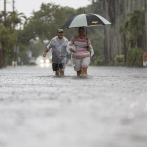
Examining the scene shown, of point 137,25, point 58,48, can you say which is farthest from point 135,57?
point 58,48

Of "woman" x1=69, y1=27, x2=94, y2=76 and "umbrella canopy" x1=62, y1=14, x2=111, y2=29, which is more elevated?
"umbrella canopy" x1=62, y1=14, x2=111, y2=29

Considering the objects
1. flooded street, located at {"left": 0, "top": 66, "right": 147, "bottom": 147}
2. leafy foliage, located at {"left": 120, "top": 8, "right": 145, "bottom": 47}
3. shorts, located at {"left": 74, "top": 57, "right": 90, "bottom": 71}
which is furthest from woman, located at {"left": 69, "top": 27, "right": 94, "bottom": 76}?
leafy foliage, located at {"left": 120, "top": 8, "right": 145, "bottom": 47}

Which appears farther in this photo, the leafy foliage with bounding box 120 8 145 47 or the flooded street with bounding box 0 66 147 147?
the leafy foliage with bounding box 120 8 145 47

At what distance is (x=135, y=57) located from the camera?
36.4 meters

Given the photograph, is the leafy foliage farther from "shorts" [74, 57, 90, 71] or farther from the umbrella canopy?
"shorts" [74, 57, 90, 71]

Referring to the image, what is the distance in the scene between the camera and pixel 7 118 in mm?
4789

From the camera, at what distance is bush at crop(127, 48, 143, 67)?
117 feet

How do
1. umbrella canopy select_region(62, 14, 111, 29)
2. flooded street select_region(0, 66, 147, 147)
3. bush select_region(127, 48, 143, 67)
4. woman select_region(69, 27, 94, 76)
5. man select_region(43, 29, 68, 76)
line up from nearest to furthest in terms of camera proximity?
flooded street select_region(0, 66, 147, 147) < woman select_region(69, 27, 94, 76) < umbrella canopy select_region(62, 14, 111, 29) < man select_region(43, 29, 68, 76) < bush select_region(127, 48, 143, 67)

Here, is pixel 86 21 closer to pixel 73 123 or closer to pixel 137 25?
pixel 73 123

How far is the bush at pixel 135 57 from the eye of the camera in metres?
35.6

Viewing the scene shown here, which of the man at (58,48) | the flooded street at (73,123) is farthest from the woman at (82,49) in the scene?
the flooded street at (73,123)

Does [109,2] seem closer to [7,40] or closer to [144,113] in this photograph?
[7,40]

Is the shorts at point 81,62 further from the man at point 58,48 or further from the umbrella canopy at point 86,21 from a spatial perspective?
the man at point 58,48

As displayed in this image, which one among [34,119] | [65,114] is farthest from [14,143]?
[65,114]
